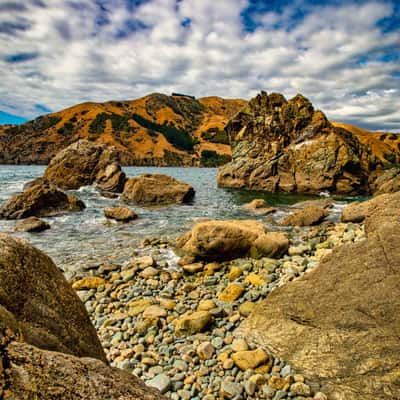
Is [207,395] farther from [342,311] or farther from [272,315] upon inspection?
[342,311]

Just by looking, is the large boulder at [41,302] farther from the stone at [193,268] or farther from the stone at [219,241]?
the stone at [219,241]

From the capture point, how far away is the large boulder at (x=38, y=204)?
19.9 metres

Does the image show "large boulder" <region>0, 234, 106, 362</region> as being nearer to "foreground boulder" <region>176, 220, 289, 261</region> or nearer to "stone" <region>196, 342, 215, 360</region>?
"stone" <region>196, 342, 215, 360</region>

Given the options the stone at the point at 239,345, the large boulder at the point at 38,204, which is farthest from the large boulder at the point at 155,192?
the stone at the point at 239,345

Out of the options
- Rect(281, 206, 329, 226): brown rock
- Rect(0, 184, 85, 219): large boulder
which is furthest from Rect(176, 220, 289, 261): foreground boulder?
Rect(0, 184, 85, 219): large boulder

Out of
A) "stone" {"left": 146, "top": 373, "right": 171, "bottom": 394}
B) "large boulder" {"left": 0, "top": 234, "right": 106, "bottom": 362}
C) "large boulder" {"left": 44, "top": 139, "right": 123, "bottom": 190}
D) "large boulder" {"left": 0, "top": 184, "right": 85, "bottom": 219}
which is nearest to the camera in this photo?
"large boulder" {"left": 0, "top": 234, "right": 106, "bottom": 362}

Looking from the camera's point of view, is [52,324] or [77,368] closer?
[77,368]

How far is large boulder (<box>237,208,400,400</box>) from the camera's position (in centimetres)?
444

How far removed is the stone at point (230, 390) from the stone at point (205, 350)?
0.73m

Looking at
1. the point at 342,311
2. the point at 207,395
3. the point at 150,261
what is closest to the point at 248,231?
the point at 150,261

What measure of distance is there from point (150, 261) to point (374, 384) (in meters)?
7.70

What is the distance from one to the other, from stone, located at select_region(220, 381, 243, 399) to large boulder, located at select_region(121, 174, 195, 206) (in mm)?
22707

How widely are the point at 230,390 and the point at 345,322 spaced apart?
2.20m

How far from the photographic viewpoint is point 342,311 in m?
5.19
